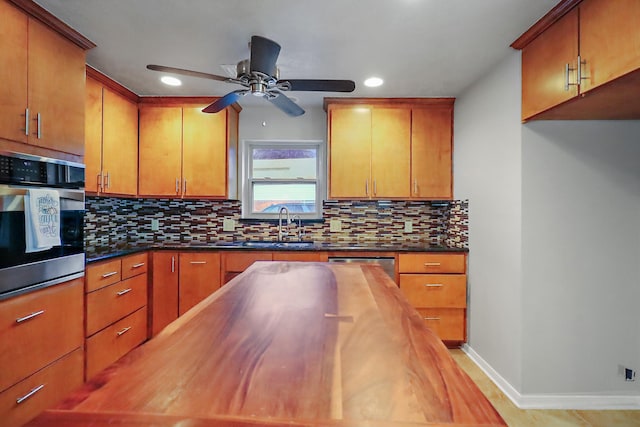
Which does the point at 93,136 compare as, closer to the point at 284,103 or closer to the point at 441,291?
the point at 284,103

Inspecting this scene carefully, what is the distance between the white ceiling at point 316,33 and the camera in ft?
5.65

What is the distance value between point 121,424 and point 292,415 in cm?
27

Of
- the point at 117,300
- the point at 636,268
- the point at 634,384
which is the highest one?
the point at 636,268

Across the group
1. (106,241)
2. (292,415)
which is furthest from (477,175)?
(106,241)

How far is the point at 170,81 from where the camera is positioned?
273 centimetres

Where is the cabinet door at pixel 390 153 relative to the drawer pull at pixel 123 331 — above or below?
above

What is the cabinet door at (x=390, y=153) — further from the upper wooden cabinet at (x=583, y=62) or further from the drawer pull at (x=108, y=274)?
the drawer pull at (x=108, y=274)

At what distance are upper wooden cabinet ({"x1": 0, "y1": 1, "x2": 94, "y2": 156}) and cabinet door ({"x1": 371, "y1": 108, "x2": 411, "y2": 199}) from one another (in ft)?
7.78

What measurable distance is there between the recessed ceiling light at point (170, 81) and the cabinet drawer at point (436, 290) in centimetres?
262

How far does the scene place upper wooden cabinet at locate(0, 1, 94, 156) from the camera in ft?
5.25

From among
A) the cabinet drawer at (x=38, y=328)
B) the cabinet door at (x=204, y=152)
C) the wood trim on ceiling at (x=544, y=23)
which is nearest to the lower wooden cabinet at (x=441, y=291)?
the wood trim on ceiling at (x=544, y=23)

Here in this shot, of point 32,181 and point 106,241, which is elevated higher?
point 32,181

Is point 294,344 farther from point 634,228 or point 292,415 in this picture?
point 634,228

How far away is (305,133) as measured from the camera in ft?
11.5
